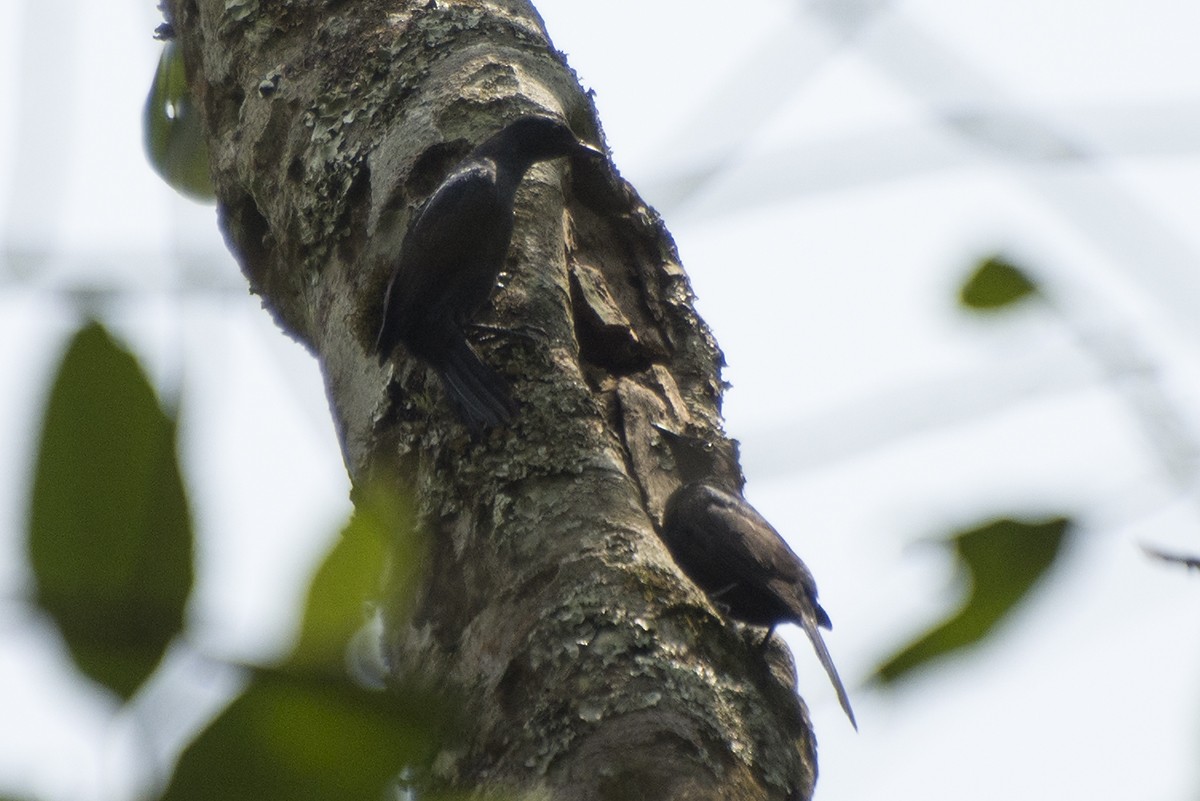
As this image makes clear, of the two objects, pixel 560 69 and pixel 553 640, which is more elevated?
pixel 560 69

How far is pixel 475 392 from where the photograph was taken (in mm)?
2742

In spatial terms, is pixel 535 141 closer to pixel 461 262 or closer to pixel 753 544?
pixel 461 262

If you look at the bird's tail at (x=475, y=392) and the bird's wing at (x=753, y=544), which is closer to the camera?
the bird's tail at (x=475, y=392)

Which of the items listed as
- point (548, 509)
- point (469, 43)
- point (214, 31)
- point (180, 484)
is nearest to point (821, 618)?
point (548, 509)

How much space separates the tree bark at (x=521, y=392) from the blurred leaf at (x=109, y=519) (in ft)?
3.68

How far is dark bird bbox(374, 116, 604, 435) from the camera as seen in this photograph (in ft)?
9.30

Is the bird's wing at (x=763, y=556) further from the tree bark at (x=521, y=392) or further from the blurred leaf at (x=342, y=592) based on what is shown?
the blurred leaf at (x=342, y=592)

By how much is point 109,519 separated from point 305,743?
128 millimetres

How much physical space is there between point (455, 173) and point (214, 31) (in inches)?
42.3

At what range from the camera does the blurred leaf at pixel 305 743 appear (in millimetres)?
534

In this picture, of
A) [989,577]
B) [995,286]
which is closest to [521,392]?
[995,286]

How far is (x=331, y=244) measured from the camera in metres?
3.07

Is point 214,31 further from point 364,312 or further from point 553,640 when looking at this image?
point 553,640

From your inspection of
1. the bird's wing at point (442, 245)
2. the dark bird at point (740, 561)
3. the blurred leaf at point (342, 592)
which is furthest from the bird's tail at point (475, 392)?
the blurred leaf at point (342, 592)
